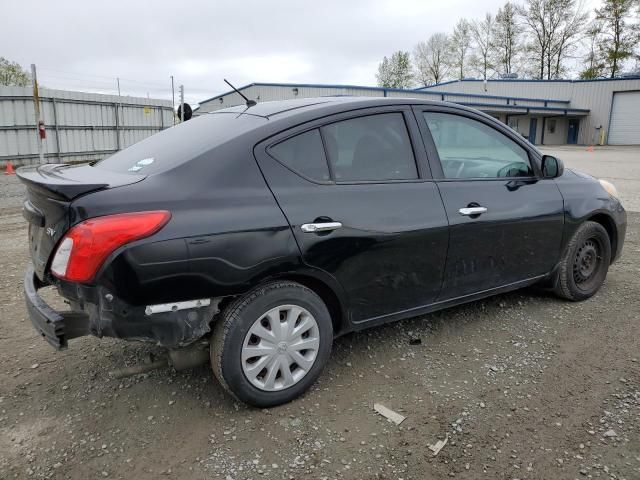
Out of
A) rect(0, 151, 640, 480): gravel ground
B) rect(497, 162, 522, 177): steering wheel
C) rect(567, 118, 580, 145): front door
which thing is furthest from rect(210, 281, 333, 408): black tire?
rect(567, 118, 580, 145): front door

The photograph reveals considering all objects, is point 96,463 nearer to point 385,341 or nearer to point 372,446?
point 372,446

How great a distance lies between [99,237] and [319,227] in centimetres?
107

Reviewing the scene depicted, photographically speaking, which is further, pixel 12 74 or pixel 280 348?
pixel 12 74

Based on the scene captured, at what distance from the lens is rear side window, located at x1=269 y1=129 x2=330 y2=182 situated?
2.79 metres

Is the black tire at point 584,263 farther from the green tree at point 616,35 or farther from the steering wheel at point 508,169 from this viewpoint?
the green tree at point 616,35

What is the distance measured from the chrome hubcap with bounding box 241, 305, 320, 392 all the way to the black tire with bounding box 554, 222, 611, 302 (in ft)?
7.82

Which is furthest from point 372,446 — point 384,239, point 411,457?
point 384,239

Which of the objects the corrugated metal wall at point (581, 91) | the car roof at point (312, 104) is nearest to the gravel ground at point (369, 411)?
the car roof at point (312, 104)

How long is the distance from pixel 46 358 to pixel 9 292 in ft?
5.11

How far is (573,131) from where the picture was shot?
45.1m

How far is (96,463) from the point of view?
2.39 metres

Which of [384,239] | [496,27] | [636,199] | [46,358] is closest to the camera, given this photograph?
[384,239]

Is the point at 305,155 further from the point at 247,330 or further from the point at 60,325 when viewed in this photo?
the point at 60,325

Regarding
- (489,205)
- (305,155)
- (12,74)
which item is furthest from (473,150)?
(12,74)
